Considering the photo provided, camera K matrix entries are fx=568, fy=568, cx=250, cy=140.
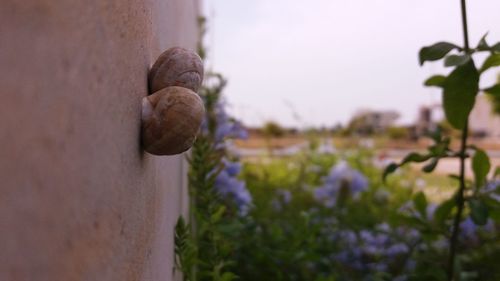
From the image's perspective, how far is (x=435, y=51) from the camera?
3.31 feet

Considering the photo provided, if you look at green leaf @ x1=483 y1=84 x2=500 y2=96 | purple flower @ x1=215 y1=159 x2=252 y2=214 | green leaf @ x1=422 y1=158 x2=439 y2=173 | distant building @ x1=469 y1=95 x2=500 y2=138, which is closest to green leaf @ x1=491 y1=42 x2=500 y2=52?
green leaf @ x1=483 y1=84 x2=500 y2=96

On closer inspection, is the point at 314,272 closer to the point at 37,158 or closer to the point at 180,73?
the point at 180,73

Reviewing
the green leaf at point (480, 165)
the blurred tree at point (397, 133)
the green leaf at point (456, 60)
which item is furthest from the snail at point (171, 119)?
the blurred tree at point (397, 133)

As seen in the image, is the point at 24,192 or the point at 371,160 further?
the point at 371,160

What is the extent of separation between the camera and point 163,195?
74cm

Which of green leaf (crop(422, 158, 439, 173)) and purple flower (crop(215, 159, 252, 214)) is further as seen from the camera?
purple flower (crop(215, 159, 252, 214))

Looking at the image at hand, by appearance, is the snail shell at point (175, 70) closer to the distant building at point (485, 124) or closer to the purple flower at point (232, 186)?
the purple flower at point (232, 186)

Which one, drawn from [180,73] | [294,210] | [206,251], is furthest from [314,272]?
[180,73]

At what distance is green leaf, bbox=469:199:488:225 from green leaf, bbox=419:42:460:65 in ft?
1.13

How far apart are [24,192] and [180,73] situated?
29cm

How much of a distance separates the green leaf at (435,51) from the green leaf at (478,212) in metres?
0.35

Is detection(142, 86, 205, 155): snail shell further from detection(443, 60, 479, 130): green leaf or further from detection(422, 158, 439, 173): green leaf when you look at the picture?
detection(422, 158, 439, 173): green leaf

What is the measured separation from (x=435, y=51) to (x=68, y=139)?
833 millimetres

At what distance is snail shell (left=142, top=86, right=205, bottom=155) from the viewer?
467 millimetres
